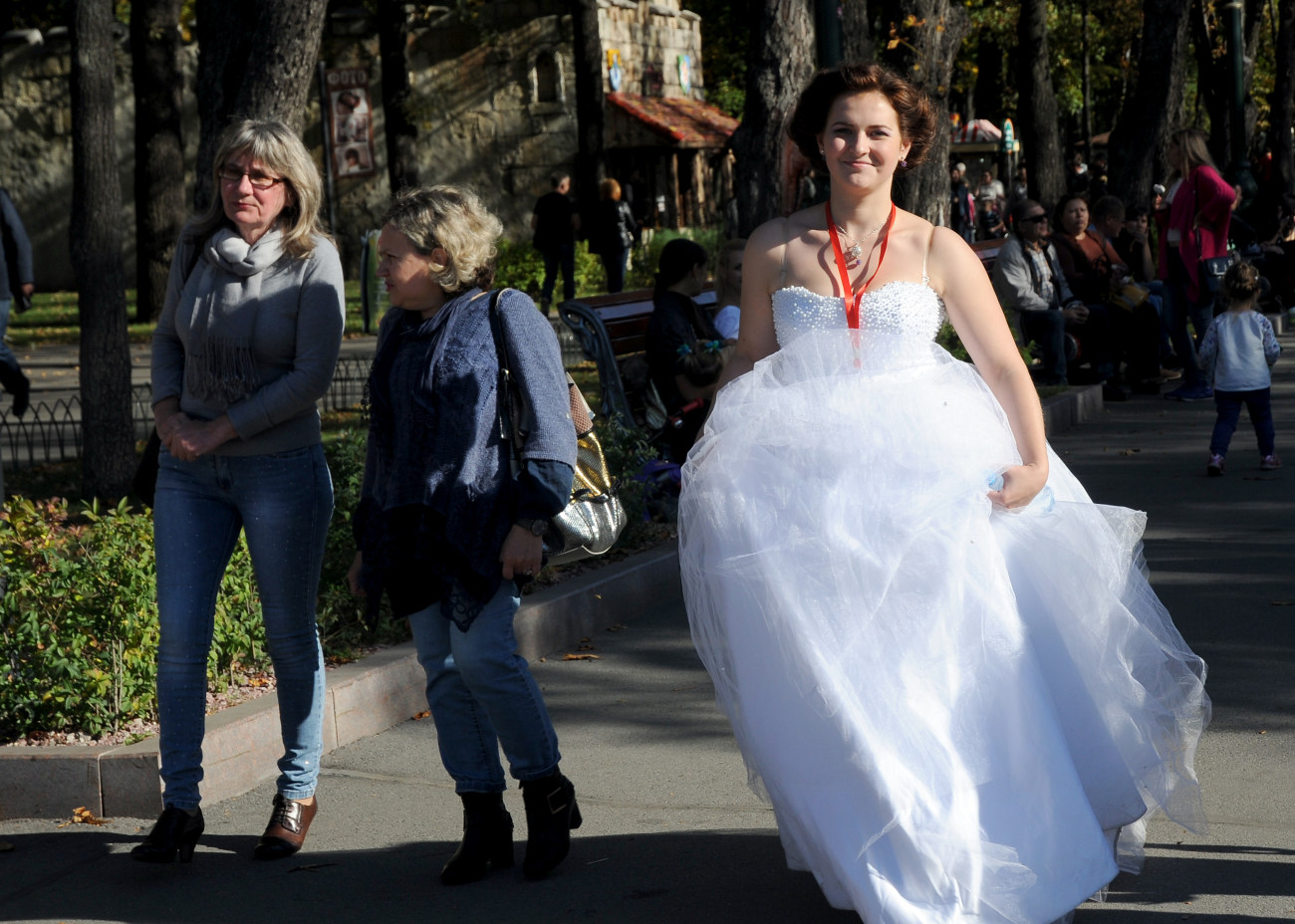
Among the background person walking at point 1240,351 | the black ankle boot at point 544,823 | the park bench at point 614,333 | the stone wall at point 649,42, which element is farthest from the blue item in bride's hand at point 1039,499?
the stone wall at point 649,42

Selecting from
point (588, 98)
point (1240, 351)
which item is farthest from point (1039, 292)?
point (588, 98)

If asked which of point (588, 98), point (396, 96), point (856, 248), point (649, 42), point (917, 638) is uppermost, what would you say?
point (649, 42)

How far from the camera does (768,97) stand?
39.6 ft

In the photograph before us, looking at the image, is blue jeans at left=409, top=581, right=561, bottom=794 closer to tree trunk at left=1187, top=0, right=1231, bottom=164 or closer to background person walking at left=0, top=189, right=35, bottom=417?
background person walking at left=0, top=189, right=35, bottom=417

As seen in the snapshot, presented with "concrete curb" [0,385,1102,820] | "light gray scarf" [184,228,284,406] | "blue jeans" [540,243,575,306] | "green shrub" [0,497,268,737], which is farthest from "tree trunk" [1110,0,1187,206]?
"light gray scarf" [184,228,284,406]

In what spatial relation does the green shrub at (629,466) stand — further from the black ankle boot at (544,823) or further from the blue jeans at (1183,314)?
the blue jeans at (1183,314)

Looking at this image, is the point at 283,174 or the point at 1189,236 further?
the point at 1189,236

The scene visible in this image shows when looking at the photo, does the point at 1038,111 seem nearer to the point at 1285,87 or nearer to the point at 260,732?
the point at 1285,87

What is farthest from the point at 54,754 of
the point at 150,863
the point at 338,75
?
the point at 338,75

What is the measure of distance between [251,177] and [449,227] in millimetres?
643

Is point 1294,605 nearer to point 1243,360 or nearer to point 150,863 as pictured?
point 1243,360

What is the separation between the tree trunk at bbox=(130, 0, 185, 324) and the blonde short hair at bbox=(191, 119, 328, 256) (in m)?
18.9

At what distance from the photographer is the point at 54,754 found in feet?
15.7

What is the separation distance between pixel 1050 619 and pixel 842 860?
2.46 ft
